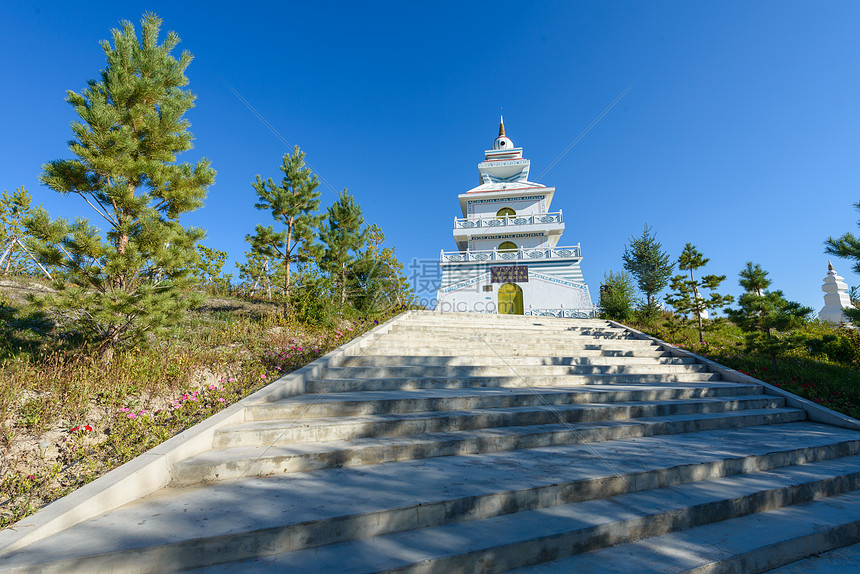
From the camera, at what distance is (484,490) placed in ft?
8.70

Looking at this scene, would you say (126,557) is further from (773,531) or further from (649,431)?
(649,431)

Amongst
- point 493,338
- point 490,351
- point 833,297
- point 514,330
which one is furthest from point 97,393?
point 833,297

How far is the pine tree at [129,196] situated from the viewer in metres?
5.54

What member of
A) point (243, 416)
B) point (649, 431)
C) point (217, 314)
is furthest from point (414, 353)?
point (217, 314)

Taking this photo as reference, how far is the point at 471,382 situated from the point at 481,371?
56 centimetres

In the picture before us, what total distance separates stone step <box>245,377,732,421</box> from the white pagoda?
1631cm

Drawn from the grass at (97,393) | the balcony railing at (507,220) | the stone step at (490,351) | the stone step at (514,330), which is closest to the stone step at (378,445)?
the grass at (97,393)

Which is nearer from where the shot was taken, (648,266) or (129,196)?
(129,196)

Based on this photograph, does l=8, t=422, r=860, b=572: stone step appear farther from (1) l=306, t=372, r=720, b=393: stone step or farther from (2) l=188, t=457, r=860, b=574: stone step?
(1) l=306, t=372, r=720, b=393: stone step

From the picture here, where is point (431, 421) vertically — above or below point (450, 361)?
below

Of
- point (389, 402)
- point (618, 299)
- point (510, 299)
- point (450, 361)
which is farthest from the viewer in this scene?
point (510, 299)

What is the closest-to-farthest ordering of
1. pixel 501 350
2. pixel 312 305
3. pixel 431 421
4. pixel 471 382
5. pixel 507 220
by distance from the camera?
pixel 431 421
pixel 471 382
pixel 501 350
pixel 312 305
pixel 507 220

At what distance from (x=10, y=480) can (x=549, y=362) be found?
7.07 metres

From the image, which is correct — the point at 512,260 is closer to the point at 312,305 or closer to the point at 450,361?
the point at 312,305
